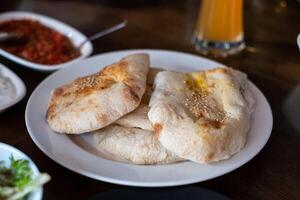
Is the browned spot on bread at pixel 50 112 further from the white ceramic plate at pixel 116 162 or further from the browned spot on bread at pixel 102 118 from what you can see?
the browned spot on bread at pixel 102 118

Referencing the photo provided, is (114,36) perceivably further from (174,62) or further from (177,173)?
(177,173)

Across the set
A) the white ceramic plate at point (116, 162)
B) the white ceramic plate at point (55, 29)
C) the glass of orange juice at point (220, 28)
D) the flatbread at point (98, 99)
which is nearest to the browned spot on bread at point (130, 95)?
the flatbread at point (98, 99)

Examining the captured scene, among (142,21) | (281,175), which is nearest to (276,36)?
(142,21)

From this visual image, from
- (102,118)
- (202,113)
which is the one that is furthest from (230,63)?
(102,118)

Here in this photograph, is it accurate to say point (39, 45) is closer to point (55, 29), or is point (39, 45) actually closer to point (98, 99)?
point (55, 29)

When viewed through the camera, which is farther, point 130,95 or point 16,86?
point 16,86

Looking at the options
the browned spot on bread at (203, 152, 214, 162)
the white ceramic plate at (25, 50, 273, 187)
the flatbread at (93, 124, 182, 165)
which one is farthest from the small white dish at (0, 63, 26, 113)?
the browned spot on bread at (203, 152, 214, 162)

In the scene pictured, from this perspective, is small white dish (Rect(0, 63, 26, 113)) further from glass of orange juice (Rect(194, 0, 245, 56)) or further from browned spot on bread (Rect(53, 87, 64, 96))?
glass of orange juice (Rect(194, 0, 245, 56))
